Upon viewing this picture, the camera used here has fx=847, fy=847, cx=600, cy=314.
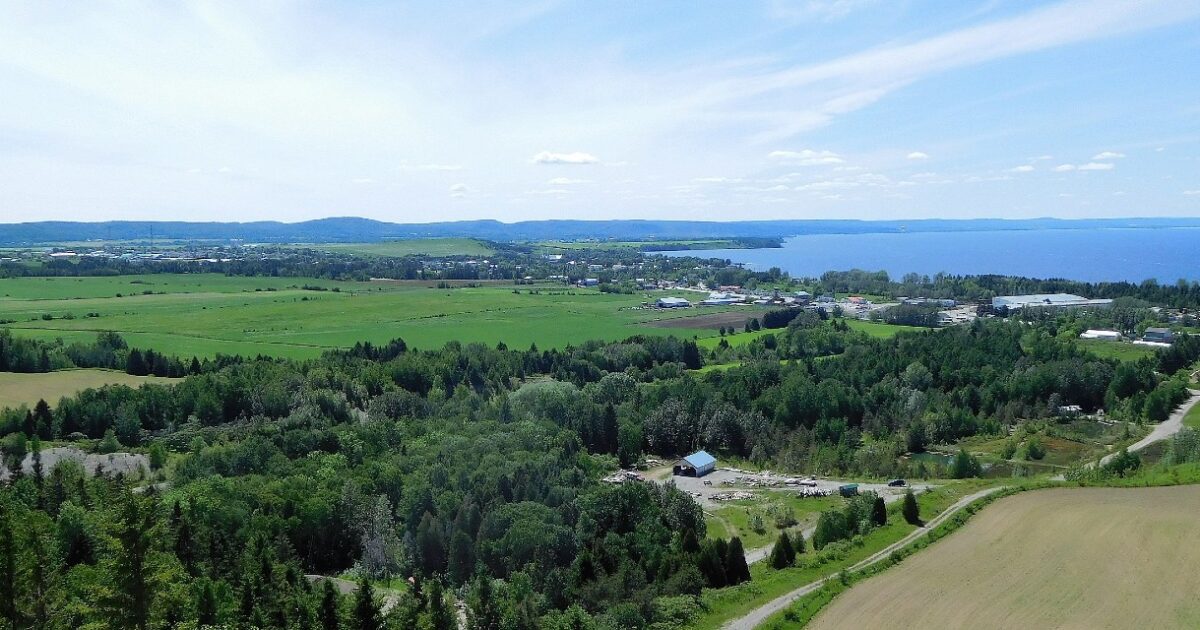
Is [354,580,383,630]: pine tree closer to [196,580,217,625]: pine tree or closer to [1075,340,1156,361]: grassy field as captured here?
[196,580,217,625]: pine tree

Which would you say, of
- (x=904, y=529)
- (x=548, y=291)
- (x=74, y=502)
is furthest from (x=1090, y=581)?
(x=548, y=291)

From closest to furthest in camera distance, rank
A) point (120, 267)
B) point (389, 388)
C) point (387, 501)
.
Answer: point (387, 501) → point (389, 388) → point (120, 267)

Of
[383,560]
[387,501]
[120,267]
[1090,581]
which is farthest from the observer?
[120,267]

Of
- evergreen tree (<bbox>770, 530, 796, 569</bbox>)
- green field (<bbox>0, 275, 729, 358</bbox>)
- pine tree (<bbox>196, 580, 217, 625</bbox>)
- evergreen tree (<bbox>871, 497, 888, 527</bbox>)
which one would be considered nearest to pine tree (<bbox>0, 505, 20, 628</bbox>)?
pine tree (<bbox>196, 580, 217, 625</bbox>)

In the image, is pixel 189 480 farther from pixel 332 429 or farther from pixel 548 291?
pixel 548 291

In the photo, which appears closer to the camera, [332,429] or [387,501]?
[387,501]

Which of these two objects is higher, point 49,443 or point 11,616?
point 11,616

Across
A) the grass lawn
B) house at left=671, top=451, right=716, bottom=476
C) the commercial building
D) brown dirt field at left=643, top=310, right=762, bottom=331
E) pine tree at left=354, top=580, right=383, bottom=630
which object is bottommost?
house at left=671, top=451, right=716, bottom=476

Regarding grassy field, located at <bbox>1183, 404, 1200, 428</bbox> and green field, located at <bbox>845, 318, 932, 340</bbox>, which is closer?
grassy field, located at <bbox>1183, 404, 1200, 428</bbox>
